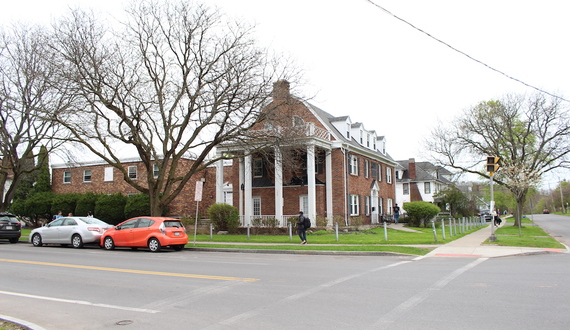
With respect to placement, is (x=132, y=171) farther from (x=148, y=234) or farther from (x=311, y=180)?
(x=148, y=234)

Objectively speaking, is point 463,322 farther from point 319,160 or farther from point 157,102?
point 319,160

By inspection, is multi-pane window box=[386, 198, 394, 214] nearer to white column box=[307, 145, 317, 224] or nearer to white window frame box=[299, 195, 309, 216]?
white window frame box=[299, 195, 309, 216]

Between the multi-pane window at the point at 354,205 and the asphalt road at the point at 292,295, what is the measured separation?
59.9 ft

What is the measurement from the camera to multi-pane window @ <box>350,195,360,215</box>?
32.7m

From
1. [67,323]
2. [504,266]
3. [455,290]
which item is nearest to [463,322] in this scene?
[455,290]

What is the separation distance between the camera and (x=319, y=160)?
32.2 m

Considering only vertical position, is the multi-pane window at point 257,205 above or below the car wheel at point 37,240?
above

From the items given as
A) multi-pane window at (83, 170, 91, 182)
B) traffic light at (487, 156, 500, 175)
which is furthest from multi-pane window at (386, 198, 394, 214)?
multi-pane window at (83, 170, 91, 182)

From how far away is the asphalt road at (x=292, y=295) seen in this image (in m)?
6.91

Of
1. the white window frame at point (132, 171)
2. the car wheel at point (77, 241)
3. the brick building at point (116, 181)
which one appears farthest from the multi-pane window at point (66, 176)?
the car wheel at point (77, 241)

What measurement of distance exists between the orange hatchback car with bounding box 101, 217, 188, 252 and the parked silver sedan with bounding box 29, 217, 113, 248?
3.43 ft

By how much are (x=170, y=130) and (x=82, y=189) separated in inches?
749

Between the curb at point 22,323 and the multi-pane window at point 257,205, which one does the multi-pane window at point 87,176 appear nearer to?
the multi-pane window at point 257,205

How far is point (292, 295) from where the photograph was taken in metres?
8.93
